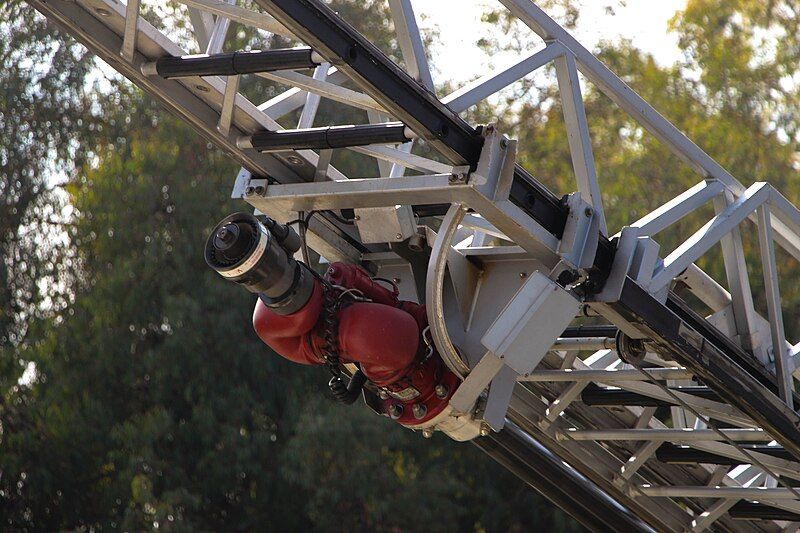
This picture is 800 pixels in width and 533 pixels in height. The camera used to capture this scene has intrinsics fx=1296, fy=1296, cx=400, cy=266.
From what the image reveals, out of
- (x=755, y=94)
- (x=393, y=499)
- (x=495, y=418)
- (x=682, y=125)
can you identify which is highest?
(x=755, y=94)

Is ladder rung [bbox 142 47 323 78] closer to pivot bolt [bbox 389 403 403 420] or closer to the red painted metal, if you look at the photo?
the red painted metal

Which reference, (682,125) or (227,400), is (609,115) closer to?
(682,125)

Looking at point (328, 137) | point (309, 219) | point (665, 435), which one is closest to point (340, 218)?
point (309, 219)

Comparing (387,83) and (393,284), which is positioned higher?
(387,83)

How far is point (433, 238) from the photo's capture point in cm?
548

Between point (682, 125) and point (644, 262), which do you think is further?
point (682, 125)

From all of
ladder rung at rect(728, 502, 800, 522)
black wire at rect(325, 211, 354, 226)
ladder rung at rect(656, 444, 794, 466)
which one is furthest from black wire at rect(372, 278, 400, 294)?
ladder rung at rect(728, 502, 800, 522)

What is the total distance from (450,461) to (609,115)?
19.5 feet

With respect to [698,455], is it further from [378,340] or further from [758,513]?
[378,340]

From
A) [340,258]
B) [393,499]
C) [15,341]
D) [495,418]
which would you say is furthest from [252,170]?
[15,341]

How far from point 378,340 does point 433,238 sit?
2.67 feet

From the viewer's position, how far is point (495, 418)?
507 cm

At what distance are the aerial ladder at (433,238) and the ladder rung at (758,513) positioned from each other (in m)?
0.93

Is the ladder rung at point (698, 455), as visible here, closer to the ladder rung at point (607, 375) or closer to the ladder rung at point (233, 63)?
the ladder rung at point (607, 375)
